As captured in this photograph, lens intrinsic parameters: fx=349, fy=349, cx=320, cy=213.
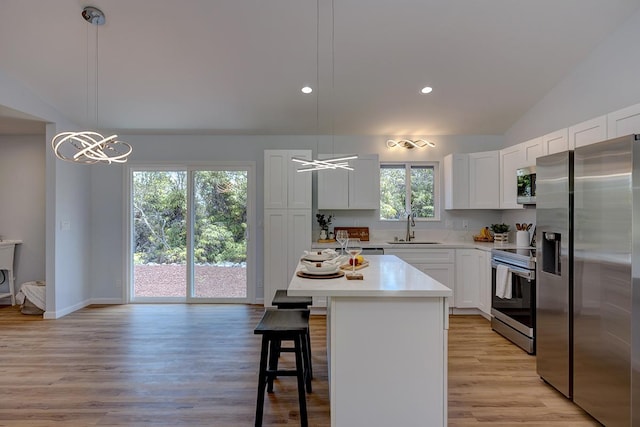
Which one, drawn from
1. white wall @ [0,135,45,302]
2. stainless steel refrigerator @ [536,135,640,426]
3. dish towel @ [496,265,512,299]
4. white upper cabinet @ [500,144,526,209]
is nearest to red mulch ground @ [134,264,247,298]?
white wall @ [0,135,45,302]

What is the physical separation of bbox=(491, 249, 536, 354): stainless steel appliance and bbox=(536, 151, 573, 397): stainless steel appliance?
Answer: 0.56 m

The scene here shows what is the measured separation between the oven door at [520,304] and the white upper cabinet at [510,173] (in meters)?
1.04

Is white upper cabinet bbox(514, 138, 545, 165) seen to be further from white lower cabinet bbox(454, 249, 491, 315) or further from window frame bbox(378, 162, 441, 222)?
window frame bbox(378, 162, 441, 222)

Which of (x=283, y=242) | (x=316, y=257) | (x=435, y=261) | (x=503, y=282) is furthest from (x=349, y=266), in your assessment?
(x=435, y=261)

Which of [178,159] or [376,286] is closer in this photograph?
[376,286]

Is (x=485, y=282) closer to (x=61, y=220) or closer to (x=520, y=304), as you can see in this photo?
(x=520, y=304)

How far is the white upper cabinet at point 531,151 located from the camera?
368 cm

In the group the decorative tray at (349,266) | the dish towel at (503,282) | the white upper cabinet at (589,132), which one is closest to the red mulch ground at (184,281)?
the decorative tray at (349,266)

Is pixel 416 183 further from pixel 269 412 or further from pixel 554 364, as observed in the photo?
pixel 269 412

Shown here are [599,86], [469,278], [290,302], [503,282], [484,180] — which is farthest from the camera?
[484,180]

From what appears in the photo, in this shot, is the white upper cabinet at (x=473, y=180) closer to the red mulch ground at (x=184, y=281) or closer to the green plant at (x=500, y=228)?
the green plant at (x=500, y=228)

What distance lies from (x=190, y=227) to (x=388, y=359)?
12.7 feet

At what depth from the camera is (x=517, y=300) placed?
3449mm

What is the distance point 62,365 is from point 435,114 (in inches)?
190
